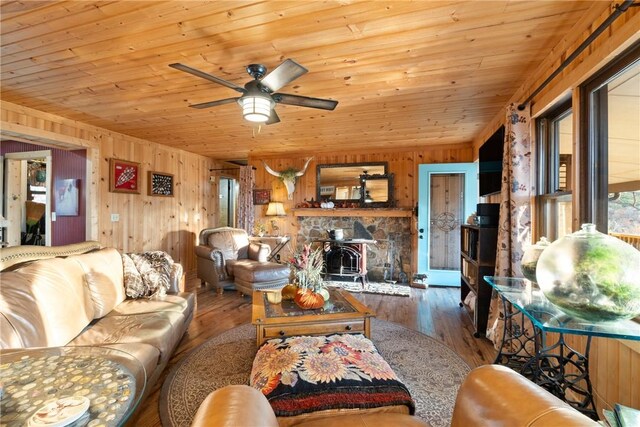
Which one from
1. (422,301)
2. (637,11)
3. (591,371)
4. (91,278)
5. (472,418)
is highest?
(637,11)

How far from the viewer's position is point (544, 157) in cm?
245

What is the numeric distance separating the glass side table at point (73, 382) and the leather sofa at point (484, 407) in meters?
0.35

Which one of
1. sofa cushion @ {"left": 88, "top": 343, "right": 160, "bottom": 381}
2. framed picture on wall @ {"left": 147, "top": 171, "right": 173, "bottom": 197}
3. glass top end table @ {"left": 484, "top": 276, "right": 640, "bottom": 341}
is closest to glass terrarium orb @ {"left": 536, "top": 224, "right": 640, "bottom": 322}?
glass top end table @ {"left": 484, "top": 276, "right": 640, "bottom": 341}

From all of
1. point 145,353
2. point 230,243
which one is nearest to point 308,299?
point 145,353

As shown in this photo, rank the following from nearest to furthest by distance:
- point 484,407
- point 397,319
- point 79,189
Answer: point 484,407, point 397,319, point 79,189

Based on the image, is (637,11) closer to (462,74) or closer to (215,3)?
(462,74)

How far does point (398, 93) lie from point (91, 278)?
308cm

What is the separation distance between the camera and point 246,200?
18.9 ft

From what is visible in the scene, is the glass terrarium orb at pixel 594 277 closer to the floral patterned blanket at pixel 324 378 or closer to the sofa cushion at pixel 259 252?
the floral patterned blanket at pixel 324 378

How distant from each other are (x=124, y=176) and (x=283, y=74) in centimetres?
372

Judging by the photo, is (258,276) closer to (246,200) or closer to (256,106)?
(246,200)

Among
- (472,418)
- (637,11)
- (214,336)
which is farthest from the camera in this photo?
(214,336)

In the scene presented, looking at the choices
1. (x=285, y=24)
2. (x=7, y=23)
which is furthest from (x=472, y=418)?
(x=7, y=23)

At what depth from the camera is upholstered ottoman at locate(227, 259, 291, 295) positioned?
394 centimetres
